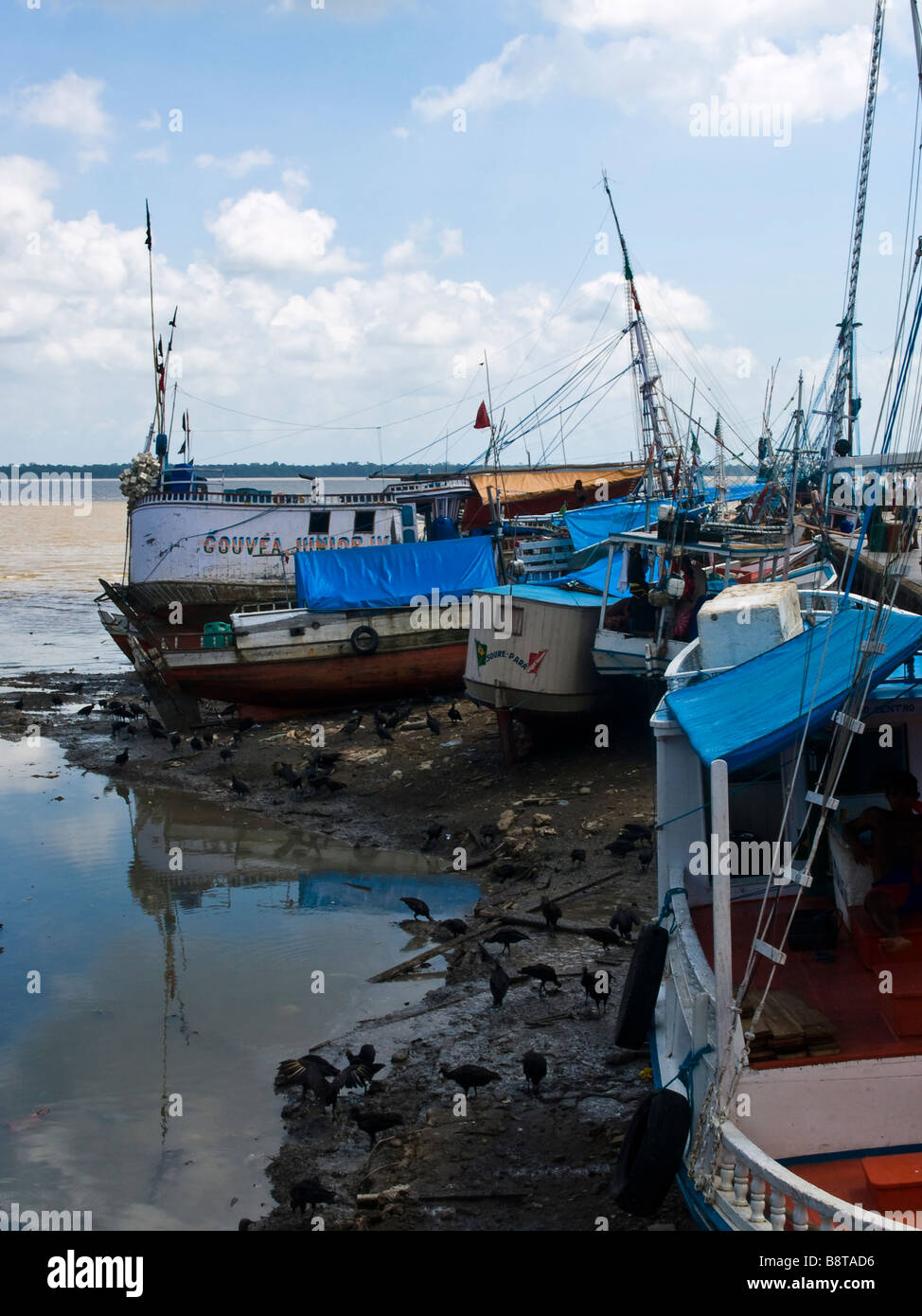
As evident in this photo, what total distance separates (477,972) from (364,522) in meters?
20.4

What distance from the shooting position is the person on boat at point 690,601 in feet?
52.8

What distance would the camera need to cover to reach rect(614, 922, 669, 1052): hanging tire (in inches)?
304

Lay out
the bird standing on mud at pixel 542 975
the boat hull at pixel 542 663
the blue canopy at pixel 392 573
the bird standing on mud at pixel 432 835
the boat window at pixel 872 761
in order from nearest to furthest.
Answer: the boat window at pixel 872 761
the bird standing on mud at pixel 542 975
the bird standing on mud at pixel 432 835
the boat hull at pixel 542 663
the blue canopy at pixel 392 573

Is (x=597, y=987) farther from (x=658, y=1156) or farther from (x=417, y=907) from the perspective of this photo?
(x=658, y=1156)

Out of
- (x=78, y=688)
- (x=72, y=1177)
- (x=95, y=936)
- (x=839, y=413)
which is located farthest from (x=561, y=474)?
(x=72, y=1177)

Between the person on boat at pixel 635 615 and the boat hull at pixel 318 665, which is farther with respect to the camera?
the boat hull at pixel 318 665

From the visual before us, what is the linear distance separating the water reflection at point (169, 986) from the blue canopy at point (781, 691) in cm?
456

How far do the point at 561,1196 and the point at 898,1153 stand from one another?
244cm

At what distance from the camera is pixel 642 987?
7801 millimetres

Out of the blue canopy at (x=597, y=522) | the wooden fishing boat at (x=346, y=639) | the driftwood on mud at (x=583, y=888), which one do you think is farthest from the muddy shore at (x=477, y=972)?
the blue canopy at (x=597, y=522)

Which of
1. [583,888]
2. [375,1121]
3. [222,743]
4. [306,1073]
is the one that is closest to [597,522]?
[222,743]

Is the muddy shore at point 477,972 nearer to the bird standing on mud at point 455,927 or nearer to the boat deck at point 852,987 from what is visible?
the bird standing on mud at point 455,927

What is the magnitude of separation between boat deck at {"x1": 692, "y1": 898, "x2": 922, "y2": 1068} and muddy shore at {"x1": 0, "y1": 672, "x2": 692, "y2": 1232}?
1579mm

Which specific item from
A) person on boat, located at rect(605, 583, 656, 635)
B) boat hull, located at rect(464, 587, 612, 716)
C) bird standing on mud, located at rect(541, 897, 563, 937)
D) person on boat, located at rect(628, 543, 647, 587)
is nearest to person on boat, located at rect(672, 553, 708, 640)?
person on boat, located at rect(605, 583, 656, 635)
